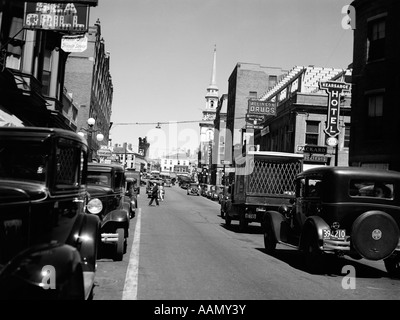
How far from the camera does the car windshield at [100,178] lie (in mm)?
10680

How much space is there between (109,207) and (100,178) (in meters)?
0.85

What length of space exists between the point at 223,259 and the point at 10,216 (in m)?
6.29

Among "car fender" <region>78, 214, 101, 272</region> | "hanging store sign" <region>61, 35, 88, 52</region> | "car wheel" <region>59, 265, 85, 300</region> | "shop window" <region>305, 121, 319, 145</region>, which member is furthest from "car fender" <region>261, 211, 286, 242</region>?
"shop window" <region>305, 121, 319, 145</region>

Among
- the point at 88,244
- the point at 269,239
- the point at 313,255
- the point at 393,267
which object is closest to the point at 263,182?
the point at 269,239

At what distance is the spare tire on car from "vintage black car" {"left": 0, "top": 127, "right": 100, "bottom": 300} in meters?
4.68

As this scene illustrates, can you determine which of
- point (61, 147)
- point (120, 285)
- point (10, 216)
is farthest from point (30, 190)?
point (120, 285)

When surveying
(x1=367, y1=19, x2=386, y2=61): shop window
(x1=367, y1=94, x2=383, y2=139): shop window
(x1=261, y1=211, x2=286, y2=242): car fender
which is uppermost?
(x1=367, y1=19, x2=386, y2=61): shop window

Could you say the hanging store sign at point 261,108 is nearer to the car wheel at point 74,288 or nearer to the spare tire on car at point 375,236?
the spare tire on car at point 375,236

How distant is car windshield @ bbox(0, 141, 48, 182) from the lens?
189 inches

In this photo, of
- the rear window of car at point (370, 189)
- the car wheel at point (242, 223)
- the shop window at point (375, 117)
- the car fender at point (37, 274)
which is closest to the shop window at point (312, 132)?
the shop window at point (375, 117)

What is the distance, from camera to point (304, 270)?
8.91 m

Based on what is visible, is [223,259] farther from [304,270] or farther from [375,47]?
[375,47]

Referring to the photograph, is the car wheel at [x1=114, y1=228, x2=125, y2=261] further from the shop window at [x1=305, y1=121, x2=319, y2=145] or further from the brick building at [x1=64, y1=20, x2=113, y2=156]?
the brick building at [x1=64, y1=20, x2=113, y2=156]

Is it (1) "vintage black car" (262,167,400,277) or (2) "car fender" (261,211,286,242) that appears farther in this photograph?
(2) "car fender" (261,211,286,242)
